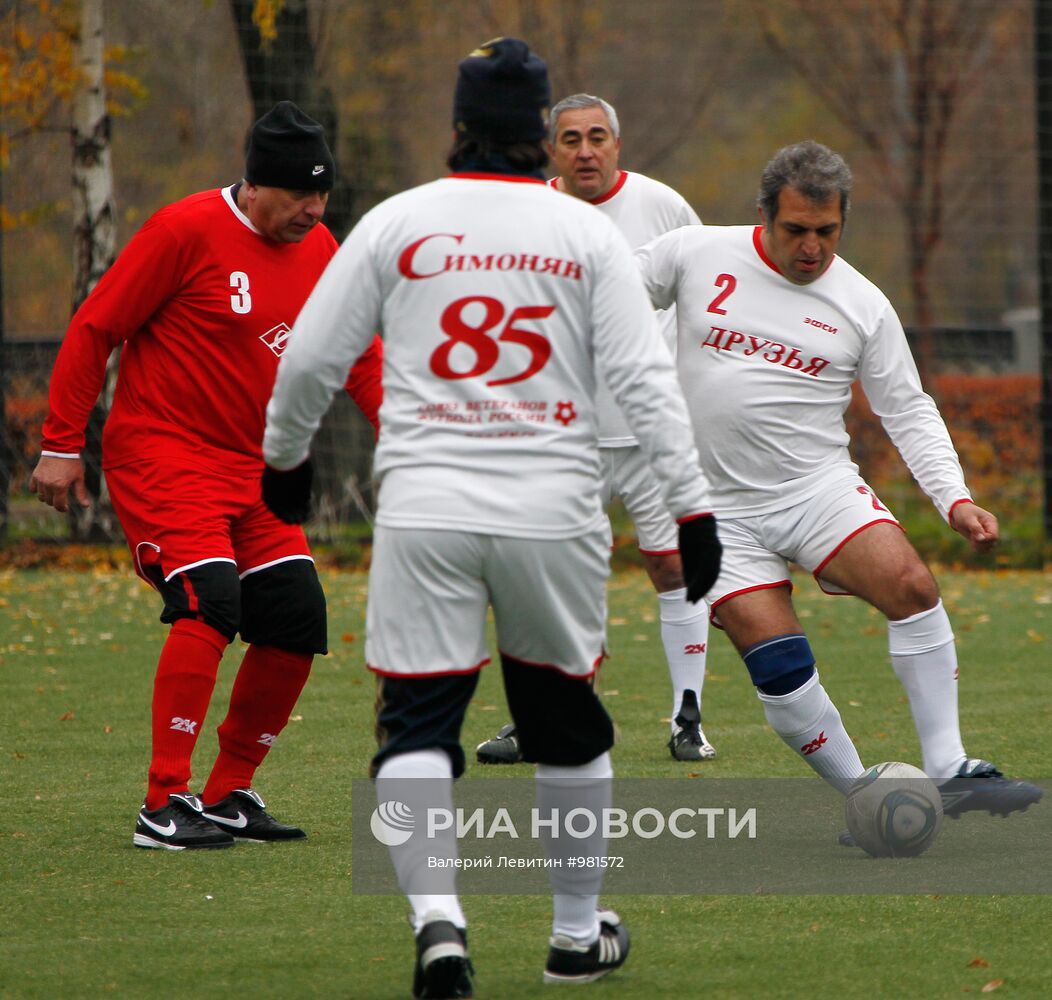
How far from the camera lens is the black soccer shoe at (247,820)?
536cm

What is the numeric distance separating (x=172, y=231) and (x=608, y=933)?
8.29ft

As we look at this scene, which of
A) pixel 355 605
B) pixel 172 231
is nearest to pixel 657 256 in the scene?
pixel 172 231

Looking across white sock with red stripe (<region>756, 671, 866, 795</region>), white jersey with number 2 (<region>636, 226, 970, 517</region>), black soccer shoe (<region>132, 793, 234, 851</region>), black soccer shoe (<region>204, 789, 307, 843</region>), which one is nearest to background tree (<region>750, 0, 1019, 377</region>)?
white jersey with number 2 (<region>636, 226, 970, 517</region>)

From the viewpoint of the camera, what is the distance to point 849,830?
5168 millimetres

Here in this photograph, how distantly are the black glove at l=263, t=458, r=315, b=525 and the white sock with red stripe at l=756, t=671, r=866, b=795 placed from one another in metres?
1.81

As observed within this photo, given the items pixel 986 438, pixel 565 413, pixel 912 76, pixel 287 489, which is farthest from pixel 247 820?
pixel 912 76

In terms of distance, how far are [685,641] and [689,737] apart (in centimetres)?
45

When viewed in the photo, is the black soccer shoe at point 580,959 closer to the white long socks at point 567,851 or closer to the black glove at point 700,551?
the white long socks at point 567,851

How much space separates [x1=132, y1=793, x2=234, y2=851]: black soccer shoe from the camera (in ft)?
17.1

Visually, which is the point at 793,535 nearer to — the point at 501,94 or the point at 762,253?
the point at 762,253

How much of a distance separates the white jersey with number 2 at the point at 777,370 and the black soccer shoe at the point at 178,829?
177 cm

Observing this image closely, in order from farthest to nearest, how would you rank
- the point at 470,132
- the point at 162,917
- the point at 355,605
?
1. the point at 355,605
2. the point at 162,917
3. the point at 470,132

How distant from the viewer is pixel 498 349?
367 cm

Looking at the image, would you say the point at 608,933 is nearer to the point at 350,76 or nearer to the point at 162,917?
the point at 162,917
